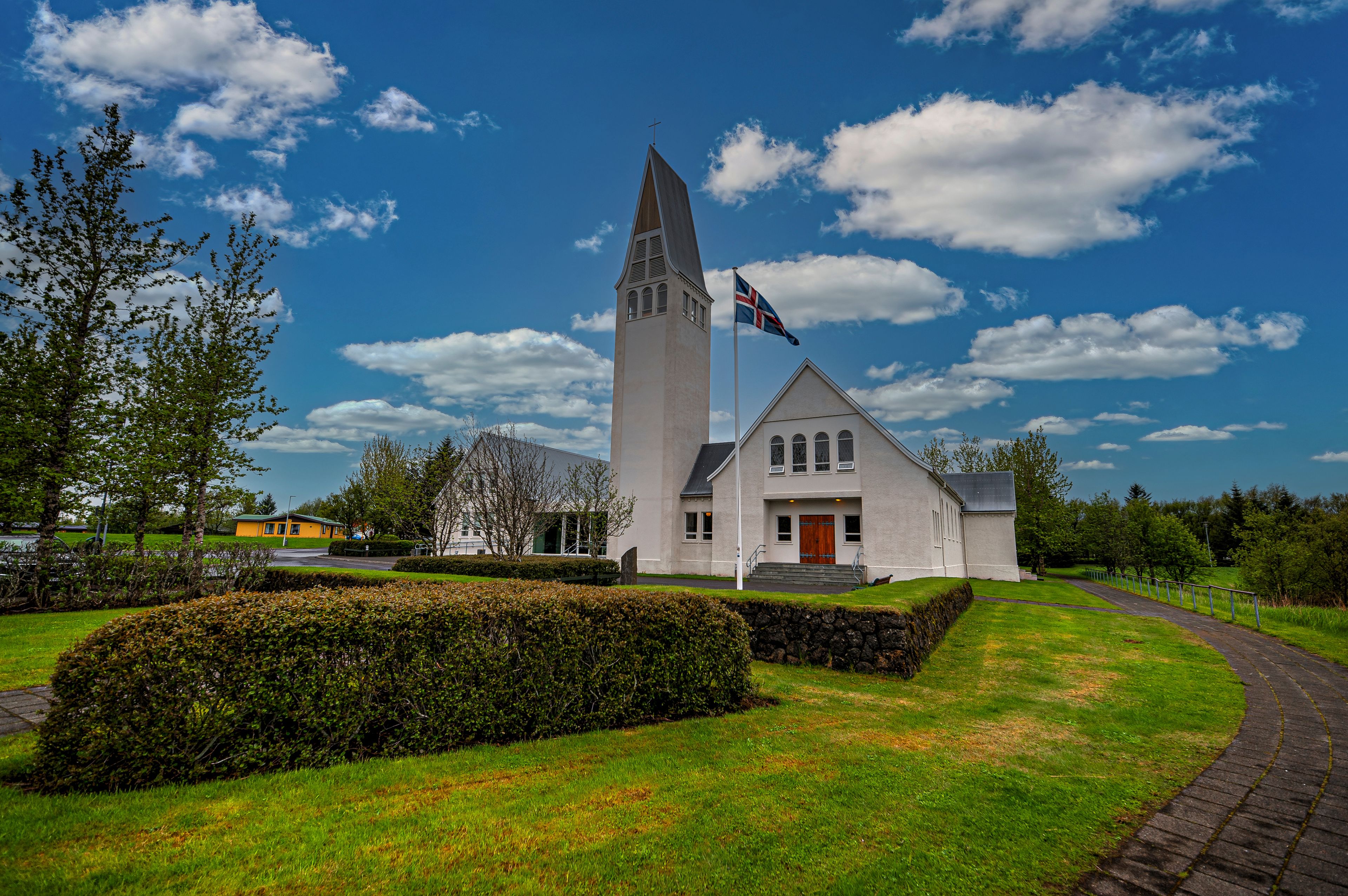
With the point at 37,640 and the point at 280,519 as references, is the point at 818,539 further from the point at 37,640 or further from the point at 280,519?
the point at 280,519

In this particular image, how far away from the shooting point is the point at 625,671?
6816 mm

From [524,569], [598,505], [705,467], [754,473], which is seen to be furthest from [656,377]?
[524,569]

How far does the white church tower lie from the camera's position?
30.1 metres

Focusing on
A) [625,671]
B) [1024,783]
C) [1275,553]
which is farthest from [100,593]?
[1275,553]

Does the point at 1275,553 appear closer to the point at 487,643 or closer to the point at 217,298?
the point at 487,643

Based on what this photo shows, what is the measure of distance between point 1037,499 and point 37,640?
181 feet

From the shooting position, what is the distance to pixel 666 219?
31703mm

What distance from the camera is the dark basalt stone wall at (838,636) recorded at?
1021 cm

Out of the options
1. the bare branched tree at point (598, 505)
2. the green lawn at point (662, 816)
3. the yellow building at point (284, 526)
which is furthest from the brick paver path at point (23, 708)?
the yellow building at point (284, 526)

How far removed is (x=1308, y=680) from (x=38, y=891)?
49.8ft

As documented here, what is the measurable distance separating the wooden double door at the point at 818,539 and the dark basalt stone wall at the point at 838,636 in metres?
15.3

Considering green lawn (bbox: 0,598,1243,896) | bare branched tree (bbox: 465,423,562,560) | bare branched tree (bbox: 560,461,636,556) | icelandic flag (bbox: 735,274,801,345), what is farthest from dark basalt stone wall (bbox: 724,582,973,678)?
bare branched tree (bbox: 560,461,636,556)

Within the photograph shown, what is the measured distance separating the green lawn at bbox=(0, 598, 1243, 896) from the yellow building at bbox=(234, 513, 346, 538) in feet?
249

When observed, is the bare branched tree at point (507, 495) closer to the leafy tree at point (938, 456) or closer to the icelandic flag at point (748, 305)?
the icelandic flag at point (748, 305)
